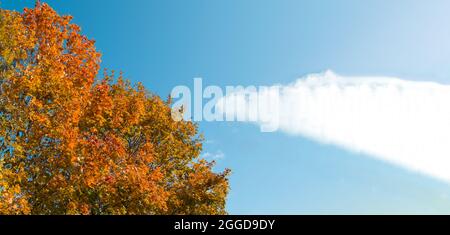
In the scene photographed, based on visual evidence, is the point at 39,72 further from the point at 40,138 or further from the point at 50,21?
the point at 50,21

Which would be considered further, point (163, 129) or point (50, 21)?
point (163, 129)

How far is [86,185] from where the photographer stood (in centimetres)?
2481

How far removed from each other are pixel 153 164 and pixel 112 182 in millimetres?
13381

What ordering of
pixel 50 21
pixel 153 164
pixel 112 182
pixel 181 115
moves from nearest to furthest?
1. pixel 112 182
2. pixel 50 21
3. pixel 153 164
4. pixel 181 115

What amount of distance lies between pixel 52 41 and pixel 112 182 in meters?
8.73

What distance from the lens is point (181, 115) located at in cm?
4562
